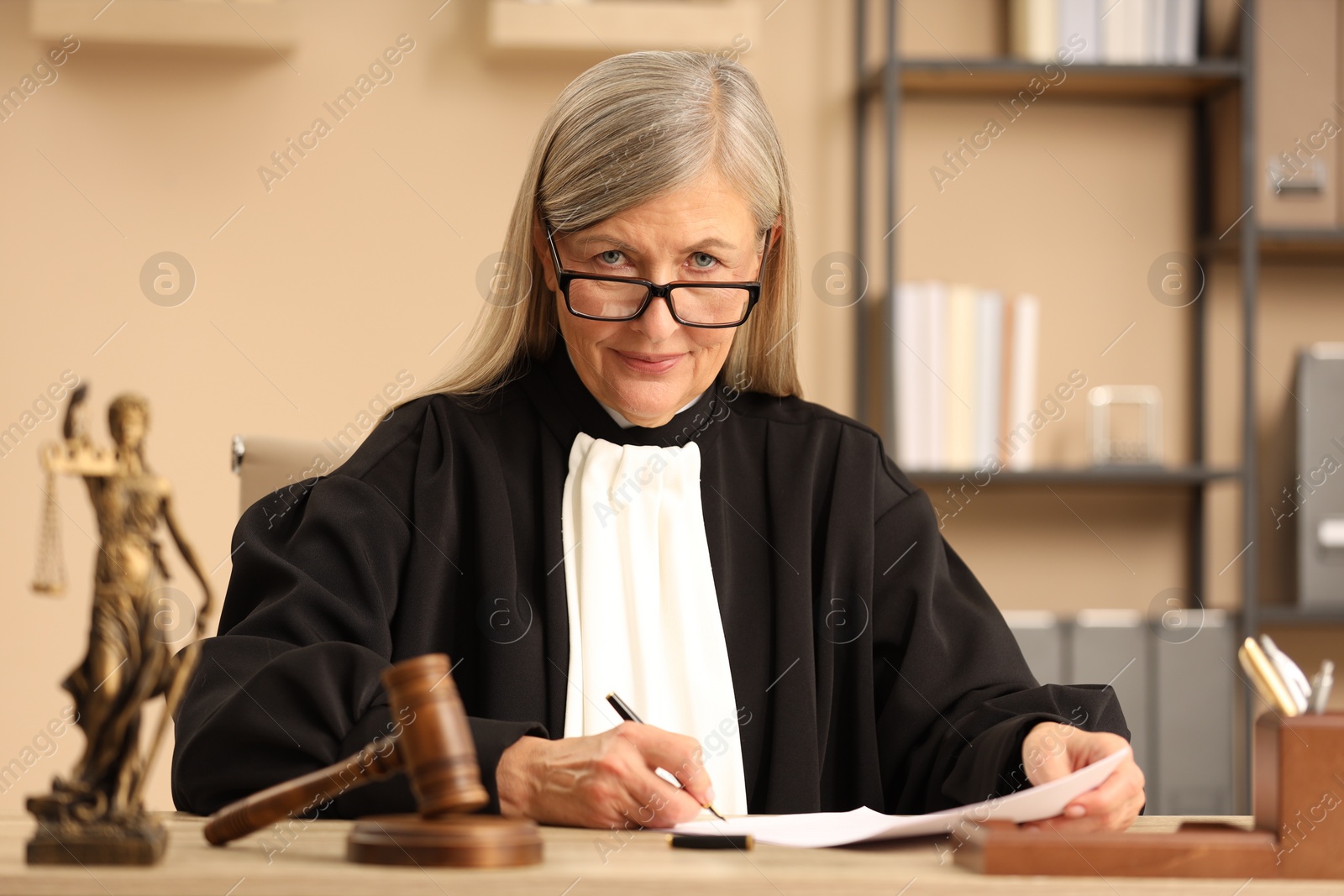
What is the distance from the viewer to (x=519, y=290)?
1.81 meters

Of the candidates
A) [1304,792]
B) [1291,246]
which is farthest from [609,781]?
[1291,246]

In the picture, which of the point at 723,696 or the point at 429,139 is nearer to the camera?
the point at 723,696

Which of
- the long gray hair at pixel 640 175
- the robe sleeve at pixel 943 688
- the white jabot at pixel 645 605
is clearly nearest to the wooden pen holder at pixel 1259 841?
the robe sleeve at pixel 943 688

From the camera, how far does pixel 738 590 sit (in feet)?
5.70

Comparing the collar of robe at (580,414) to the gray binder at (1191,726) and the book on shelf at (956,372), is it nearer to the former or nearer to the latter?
the book on shelf at (956,372)

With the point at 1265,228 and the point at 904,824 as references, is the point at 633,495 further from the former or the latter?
the point at 1265,228

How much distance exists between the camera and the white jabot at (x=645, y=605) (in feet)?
5.26

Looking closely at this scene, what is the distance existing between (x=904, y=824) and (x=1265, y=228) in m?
2.52

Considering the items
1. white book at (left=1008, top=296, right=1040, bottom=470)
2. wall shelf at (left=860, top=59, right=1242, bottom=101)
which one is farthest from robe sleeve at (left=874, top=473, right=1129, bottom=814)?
wall shelf at (left=860, top=59, right=1242, bottom=101)

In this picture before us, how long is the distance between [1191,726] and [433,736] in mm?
2562

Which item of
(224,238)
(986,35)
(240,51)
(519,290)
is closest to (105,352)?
(224,238)

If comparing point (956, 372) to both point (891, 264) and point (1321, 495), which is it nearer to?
point (891, 264)

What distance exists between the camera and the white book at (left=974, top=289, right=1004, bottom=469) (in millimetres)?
3059

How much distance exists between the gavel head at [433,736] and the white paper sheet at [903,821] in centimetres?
28
